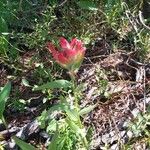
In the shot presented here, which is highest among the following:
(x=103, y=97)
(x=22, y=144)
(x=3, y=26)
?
(x=3, y=26)

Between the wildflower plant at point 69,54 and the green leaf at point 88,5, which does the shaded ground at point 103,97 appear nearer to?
the green leaf at point 88,5

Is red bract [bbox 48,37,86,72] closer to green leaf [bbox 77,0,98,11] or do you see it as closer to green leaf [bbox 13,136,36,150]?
green leaf [bbox 13,136,36,150]

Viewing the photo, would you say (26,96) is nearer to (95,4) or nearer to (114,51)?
(114,51)

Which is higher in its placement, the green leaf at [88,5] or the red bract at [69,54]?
the red bract at [69,54]

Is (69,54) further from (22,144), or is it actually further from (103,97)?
(103,97)

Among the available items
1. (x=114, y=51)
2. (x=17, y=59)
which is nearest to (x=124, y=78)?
(x=114, y=51)

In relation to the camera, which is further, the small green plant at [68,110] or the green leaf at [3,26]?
the green leaf at [3,26]

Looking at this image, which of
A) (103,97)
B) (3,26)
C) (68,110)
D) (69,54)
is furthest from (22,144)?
(3,26)

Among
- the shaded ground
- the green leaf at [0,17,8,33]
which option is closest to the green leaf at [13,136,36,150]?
the shaded ground

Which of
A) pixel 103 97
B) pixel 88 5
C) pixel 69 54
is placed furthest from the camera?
pixel 88 5

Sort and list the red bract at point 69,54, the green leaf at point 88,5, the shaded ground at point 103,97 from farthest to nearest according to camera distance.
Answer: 1. the green leaf at point 88,5
2. the shaded ground at point 103,97
3. the red bract at point 69,54

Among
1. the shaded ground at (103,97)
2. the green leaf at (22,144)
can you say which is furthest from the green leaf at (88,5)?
the green leaf at (22,144)
